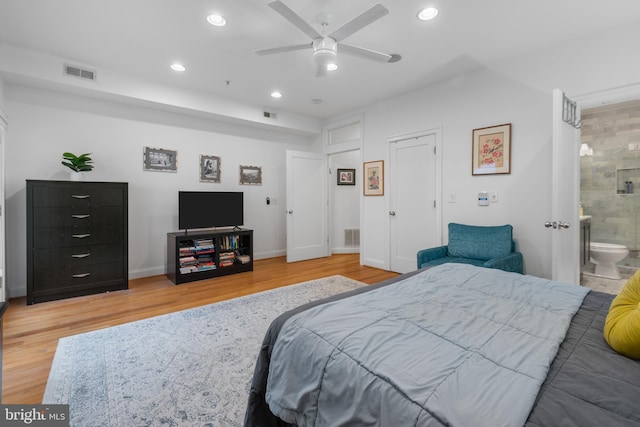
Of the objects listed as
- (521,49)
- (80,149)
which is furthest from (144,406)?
(521,49)

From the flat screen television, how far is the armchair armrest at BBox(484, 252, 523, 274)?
3.55 m

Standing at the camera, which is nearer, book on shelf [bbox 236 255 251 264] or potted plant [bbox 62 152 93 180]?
potted plant [bbox 62 152 93 180]

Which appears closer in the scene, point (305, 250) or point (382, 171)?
point (382, 171)

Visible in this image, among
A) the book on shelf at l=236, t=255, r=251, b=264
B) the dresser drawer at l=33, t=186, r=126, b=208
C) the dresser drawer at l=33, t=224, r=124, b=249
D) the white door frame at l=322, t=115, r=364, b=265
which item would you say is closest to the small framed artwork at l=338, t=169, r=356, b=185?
the white door frame at l=322, t=115, r=364, b=265

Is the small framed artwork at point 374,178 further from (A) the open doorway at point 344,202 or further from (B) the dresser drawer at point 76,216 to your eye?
(B) the dresser drawer at point 76,216

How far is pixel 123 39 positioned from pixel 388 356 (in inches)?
143

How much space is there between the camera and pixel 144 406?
5.35 ft

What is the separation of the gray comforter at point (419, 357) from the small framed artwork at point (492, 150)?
2168mm

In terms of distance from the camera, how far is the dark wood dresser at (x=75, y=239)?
125 inches

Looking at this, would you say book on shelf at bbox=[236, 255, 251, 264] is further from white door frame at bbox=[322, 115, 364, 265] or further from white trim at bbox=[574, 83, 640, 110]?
white trim at bbox=[574, 83, 640, 110]

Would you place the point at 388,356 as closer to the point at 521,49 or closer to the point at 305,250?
the point at 521,49

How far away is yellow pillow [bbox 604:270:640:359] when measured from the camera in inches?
36.2

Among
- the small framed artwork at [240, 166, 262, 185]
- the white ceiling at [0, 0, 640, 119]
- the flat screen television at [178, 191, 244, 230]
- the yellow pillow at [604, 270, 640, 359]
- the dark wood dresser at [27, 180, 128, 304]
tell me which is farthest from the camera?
the small framed artwork at [240, 166, 262, 185]

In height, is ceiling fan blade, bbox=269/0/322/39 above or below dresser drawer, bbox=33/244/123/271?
above
